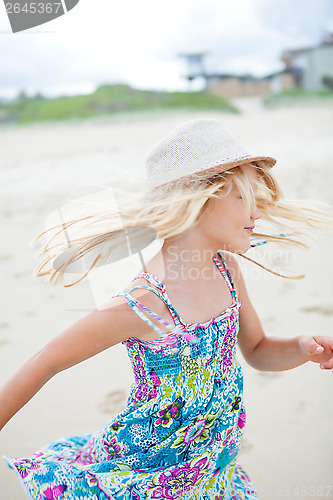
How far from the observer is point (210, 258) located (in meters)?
1.17

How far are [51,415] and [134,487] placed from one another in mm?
966

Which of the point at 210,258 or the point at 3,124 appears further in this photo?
the point at 3,124

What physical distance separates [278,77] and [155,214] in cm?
1718

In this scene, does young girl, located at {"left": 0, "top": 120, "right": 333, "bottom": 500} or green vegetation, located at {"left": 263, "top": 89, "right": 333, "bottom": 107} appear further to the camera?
green vegetation, located at {"left": 263, "top": 89, "right": 333, "bottom": 107}

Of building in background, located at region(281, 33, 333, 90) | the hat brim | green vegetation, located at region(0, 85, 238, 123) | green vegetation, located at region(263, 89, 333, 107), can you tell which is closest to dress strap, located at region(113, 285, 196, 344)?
the hat brim

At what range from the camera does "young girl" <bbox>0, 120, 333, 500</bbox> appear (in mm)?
1068

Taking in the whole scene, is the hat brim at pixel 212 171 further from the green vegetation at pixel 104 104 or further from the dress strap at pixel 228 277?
the green vegetation at pixel 104 104

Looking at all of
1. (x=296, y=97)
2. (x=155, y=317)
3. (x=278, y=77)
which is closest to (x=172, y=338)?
(x=155, y=317)

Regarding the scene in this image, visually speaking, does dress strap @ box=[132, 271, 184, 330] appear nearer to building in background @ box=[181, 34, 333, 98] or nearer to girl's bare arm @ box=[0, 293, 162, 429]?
girl's bare arm @ box=[0, 293, 162, 429]

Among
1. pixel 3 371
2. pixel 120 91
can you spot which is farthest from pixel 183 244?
pixel 120 91

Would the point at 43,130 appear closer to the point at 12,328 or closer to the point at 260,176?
the point at 12,328

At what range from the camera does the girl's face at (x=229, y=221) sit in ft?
3.62

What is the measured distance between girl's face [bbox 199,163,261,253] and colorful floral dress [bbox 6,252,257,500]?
0.50 ft

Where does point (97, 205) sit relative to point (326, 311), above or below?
above
